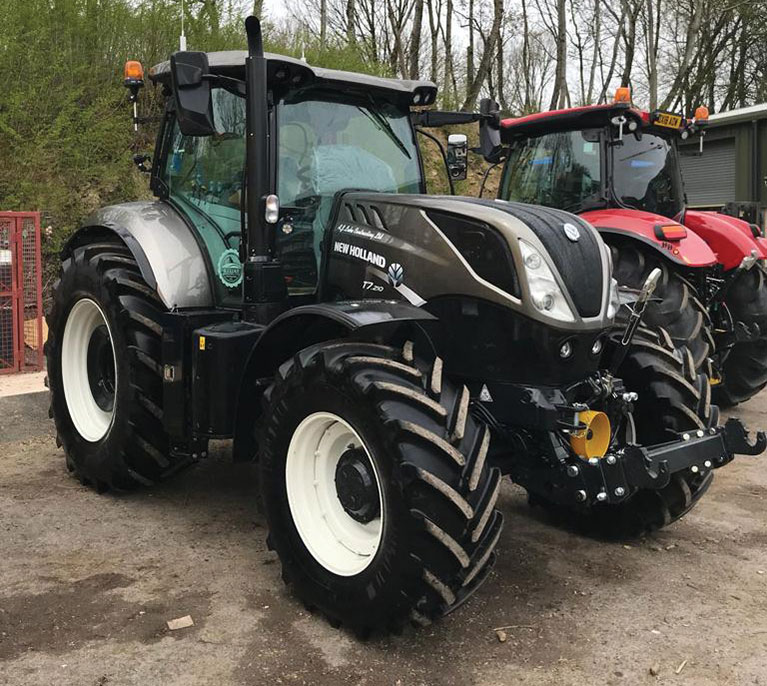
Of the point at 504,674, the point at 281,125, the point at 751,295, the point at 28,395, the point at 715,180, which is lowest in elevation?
the point at 504,674

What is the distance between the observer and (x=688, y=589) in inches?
145

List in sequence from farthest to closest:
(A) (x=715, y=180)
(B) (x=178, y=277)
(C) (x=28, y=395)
Answer: (A) (x=715, y=180), (C) (x=28, y=395), (B) (x=178, y=277)

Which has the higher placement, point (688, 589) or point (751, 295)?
point (751, 295)

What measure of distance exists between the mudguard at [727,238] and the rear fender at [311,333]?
4516 mm

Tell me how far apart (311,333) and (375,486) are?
86cm

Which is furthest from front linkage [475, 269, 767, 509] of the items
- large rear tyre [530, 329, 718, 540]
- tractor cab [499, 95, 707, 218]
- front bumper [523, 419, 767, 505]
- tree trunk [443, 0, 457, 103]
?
tree trunk [443, 0, 457, 103]

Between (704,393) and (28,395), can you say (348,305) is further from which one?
(28,395)

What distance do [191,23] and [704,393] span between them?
438 inches

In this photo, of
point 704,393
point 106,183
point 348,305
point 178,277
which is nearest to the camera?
point 348,305

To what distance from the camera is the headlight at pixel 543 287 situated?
323 cm


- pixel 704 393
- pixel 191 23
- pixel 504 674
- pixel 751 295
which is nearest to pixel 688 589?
pixel 704 393

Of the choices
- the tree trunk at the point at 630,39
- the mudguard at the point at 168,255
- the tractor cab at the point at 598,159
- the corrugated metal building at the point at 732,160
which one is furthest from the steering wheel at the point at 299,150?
the tree trunk at the point at 630,39

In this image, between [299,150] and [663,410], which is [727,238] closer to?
[663,410]

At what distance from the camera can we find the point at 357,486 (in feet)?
10.7
